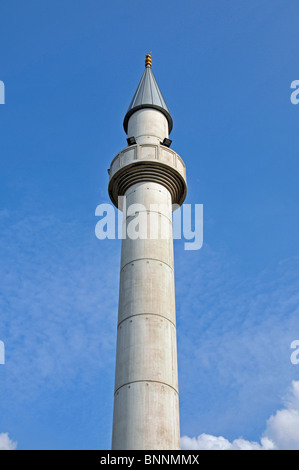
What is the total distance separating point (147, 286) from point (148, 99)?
14.3 m

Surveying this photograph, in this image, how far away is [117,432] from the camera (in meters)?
22.5

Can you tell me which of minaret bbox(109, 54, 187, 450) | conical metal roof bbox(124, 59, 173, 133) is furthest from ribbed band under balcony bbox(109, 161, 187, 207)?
conical metal roof bbox(124, 59, 173, 133)

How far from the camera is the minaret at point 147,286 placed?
2256 cm

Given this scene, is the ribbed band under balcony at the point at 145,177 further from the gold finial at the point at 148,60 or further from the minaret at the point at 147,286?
the gold finial at the point at 148,60

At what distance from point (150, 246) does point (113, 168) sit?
641 cm

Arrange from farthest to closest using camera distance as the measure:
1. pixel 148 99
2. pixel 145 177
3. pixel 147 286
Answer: pixel 148 99 → pixel 145 177 → pixel 147 286

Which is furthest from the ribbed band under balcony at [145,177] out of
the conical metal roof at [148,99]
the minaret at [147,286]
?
the conical metal roof at [148,99]

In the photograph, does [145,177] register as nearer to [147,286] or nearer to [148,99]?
[148,99]

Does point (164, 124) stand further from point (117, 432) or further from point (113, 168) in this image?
point (117, 432)

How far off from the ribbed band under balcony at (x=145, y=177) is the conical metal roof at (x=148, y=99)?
18.7 feet

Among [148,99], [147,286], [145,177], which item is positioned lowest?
[147,286]

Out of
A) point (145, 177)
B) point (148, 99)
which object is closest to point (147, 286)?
point (145, 177)

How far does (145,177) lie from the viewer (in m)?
30.9
